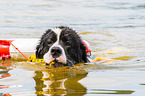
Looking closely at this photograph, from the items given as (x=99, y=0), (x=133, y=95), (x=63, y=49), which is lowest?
(x=133, y=95)

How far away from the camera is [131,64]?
19.7 ft

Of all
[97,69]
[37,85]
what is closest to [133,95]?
[37,85]

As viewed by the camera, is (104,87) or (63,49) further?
(63,49)

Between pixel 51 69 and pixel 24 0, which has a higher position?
pixel 24 0

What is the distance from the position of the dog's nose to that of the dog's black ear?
498 millimetres

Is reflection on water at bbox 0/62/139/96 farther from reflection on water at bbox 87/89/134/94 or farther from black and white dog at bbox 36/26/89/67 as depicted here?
black and white dog at bbox 36/26/89/67

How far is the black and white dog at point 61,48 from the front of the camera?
5.10m

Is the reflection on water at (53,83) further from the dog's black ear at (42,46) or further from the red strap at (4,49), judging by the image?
the red strap at (4,49)

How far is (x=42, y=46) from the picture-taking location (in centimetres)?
564

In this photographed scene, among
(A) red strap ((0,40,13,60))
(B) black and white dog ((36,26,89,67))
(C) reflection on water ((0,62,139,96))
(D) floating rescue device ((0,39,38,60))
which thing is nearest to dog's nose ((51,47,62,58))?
(B) black and white dog ((36,26,89,67))

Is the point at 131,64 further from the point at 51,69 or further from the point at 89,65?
the point at 51,69

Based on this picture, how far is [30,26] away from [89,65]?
7817 mm

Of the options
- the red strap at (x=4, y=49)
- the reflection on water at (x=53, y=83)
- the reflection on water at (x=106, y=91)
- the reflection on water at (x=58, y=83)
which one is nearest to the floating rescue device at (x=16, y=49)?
the red strap at (x=4, y=49)

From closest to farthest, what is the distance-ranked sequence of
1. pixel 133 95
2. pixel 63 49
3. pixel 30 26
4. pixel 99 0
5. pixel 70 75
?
pixel 133 95 → pixel 70 75 → pixel 63 49 → pixel 30 26 → pixel 99 0
